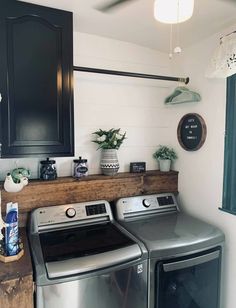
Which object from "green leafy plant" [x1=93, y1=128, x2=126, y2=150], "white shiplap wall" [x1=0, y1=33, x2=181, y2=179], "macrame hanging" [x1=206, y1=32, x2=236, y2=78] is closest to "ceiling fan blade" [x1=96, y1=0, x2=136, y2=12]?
"white shiplap wall" [x1=0, y1=33, x2=181, y2=179]

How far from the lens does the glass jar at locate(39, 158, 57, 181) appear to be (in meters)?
1.73

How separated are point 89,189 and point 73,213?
0.70 feet

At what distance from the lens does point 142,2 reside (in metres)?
1.41

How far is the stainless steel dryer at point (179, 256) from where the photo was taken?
1.45 m

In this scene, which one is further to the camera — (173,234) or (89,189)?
(89,189)

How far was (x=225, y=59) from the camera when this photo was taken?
156cm

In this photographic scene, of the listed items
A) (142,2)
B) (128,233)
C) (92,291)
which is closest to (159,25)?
(142,2)

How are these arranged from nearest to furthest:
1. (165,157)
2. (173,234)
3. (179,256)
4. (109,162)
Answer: (179,256), (173,234), (109,162), (165,157)

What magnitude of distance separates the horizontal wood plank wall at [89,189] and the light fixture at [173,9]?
1.18 metres

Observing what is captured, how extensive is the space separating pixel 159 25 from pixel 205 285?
1802 millimetres

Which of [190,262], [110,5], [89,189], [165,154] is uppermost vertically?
[110,5]

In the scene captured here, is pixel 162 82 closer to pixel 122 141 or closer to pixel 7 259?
pixel 122 141

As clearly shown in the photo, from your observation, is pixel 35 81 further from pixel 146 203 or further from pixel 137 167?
pixel 146 203

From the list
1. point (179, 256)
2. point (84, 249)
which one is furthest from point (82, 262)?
point (179, 256)
